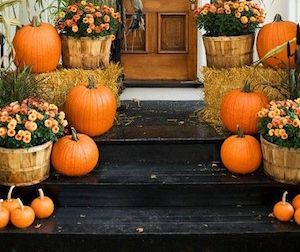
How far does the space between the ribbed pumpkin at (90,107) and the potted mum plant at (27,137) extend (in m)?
0.21

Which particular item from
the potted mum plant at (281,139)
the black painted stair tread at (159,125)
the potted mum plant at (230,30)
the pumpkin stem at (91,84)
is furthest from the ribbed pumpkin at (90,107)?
the potted mum plant at (281,139)

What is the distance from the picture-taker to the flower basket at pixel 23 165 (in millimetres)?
3473

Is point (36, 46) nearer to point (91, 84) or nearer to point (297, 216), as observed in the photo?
point (91, 84)

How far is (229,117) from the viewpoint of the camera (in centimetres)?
389

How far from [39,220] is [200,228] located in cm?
87

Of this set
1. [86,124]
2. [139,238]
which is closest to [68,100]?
[86,124]

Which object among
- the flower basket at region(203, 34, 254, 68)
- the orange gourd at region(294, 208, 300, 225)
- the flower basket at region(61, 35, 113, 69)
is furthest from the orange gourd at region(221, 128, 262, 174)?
the flower basket at region(61, 35, 113, 69)

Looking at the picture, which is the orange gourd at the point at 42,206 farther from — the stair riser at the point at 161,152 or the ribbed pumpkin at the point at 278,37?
the ribbed pumpkin at the point at 278,37

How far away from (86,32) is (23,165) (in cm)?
102

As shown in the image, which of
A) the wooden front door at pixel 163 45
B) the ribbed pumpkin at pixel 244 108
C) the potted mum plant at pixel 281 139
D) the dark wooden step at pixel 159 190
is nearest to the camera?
the potted mum plant at pixel 281 139

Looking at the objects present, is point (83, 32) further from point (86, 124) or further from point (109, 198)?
point (109, 198)

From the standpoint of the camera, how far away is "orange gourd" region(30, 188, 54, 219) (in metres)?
3.44

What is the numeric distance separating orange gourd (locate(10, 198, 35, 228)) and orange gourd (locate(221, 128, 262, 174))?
1.15m

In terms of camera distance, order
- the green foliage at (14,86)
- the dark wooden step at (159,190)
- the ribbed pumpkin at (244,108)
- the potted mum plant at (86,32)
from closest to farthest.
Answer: the dark wooden step at (159,190)
the green foliage at (14,86)
the ribbed pumpkin at (244,108)
the potted mum plant at (86,32)
